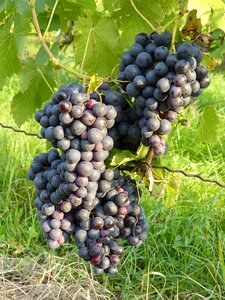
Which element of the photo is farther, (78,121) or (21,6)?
(21,6)

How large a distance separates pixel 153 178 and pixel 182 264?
3.61 ft

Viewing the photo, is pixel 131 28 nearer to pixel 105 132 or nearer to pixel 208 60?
pixel 208 60

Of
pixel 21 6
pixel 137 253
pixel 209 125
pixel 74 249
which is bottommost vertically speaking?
pixel 137 253

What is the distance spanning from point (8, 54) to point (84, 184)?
0.65 metres

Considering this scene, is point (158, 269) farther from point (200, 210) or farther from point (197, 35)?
point (197, 35)

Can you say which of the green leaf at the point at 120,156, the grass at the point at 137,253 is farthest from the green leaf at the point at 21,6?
the grass at the point at 137,253

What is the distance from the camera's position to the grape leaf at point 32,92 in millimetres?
1515

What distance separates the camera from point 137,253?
7.36 ft

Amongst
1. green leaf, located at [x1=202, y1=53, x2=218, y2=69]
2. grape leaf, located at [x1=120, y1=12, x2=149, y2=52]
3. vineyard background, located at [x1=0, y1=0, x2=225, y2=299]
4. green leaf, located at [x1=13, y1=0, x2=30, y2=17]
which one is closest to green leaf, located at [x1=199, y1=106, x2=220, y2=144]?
vineyard background, located at [x1=0, y1=0, x2=225, y2=299]

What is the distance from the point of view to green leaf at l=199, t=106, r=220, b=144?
1.22 m

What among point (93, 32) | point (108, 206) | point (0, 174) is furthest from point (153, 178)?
point (0, 174)

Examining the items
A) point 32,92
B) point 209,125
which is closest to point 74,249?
point 32,92

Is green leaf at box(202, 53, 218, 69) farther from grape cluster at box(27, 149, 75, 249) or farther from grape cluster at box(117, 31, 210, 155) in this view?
grape cluster at box(27, 149, 75, 249)

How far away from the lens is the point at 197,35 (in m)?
1.05
